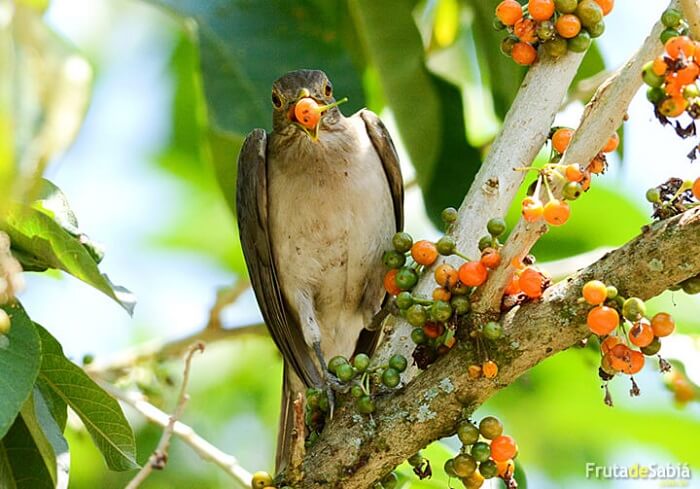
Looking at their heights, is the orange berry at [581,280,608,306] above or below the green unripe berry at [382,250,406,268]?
below

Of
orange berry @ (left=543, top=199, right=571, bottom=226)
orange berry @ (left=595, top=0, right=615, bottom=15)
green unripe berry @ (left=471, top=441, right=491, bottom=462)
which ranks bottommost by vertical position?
green unripe berry @ (left=471, top=441, right=491, bottom=462)

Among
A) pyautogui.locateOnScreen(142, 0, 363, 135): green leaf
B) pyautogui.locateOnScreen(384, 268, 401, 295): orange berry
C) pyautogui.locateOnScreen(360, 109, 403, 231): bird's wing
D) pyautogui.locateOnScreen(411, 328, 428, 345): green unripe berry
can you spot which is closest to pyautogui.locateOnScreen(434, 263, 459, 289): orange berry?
pyautogui.locateOnScreen(411, 328, 428, 345): green unripe berry

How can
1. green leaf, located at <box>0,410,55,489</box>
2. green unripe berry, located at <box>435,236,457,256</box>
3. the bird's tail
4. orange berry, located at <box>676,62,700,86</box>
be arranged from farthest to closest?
the bird's tail → green leaf, located at <box>0,410,55,489</box> → green unripe berry, located at <box>435,236,457,256</box> → orange berry, located at <box>676,62,700,86</box>

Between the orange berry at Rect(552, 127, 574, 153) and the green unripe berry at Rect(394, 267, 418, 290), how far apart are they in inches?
21.9

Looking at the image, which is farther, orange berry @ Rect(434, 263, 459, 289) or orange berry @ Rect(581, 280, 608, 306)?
orange berry @ Rect(434, 263, 459, 289)

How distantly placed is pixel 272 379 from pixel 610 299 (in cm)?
326

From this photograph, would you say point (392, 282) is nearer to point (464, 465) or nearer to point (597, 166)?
point (464, 465)

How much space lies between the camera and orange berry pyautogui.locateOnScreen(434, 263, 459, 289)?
7.72ft

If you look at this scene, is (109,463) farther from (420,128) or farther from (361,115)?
(361,115)

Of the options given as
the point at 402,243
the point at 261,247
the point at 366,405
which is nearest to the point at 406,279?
the point at 402,243

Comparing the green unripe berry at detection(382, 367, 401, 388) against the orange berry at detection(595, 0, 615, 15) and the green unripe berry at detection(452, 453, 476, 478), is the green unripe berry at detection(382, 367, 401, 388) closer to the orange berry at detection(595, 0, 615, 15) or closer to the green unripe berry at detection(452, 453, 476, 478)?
the green unripe berry at detection(452, 453, 476, 478)

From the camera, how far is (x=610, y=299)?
2027 mm

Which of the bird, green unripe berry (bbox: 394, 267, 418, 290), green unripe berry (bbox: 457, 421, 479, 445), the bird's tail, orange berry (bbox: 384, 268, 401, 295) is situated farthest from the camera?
the bird

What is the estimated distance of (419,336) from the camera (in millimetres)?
2410
